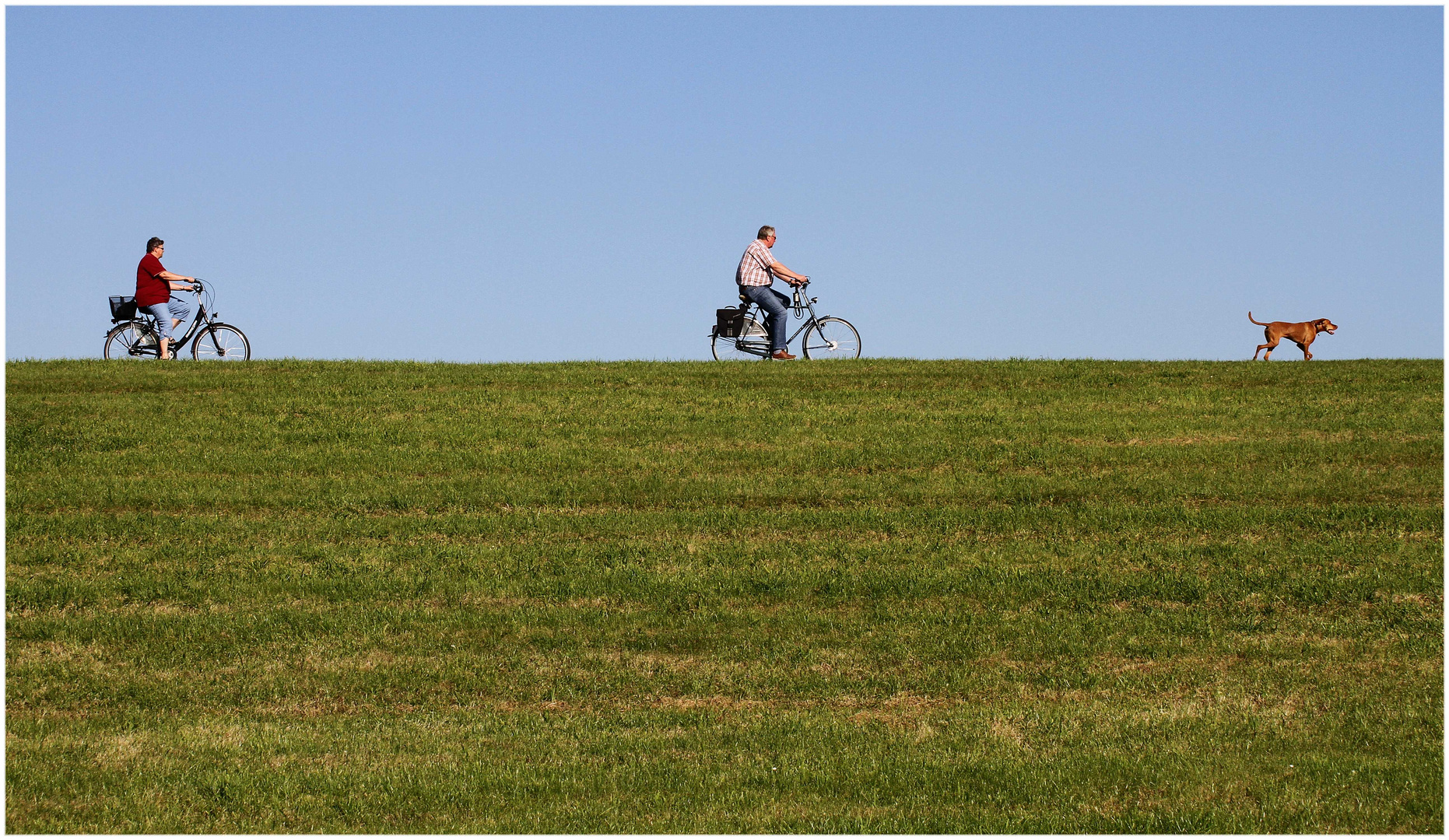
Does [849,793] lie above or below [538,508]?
below

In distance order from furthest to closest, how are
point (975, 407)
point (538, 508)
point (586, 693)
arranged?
point (975, 407), point (538, 508), point (586, 693)

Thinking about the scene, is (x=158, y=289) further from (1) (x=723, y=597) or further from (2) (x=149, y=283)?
(1) (x=723, y=597)

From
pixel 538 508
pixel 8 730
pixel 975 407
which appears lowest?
pixel 8 730

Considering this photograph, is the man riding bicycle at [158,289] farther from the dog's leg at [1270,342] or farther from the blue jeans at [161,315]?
the dog's leg at [1270,342]

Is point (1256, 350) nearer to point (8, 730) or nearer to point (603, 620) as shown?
point (603, 620)

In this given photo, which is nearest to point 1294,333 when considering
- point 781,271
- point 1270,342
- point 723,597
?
point 1270,342

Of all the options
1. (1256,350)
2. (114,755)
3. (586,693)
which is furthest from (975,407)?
(114,755)

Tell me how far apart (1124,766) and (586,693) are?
3.39m

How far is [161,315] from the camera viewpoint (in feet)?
59.3

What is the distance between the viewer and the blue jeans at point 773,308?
18562 mm

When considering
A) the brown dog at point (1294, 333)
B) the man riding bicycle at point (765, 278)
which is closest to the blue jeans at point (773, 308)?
the man riding bicycle at point (765, 278)

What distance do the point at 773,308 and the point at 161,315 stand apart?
8.02 m

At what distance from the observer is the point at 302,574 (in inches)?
438

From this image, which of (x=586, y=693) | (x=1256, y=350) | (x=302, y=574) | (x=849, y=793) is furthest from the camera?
(x=1256, y=350)
